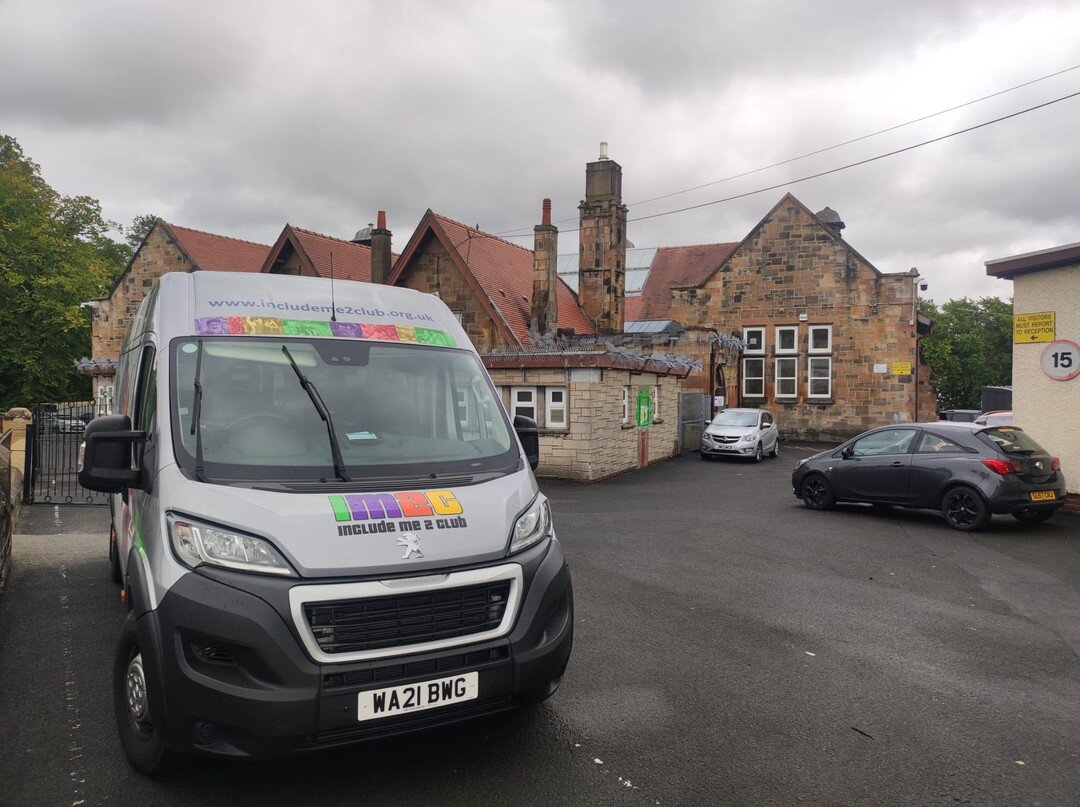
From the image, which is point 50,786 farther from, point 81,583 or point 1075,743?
point 1075,743

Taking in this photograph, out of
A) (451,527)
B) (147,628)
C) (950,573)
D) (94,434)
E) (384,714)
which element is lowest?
(950,573)

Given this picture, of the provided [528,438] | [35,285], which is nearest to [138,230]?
[35,285]

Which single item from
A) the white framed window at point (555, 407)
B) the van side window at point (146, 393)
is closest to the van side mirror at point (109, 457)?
the van side window at point (146, 393)

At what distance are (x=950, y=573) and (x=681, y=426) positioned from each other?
16.5 meters

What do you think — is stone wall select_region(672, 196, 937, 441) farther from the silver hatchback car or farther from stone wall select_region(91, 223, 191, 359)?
stone wall select_region(91, 223, 191, 359)

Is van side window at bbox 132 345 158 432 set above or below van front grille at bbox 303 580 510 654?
above

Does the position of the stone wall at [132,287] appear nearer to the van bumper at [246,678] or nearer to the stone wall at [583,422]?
the stone wall at [583,422]

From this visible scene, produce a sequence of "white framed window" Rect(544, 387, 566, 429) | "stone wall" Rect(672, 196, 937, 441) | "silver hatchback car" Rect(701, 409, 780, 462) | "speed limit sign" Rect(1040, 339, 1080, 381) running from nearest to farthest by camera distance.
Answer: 1. "speed limit sign" Rect(1040, 339, 1080, 381)
2. "white framed window" Rect(544, 387, 566, 429)
3. "silver hatchback car" Rect(701, 409, 780, 462)
4. "stone wall" Rect(672, 196, 937, 441)

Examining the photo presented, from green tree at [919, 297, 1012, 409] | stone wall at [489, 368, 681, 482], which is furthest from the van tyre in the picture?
green tree at [919, 297, 1012, 409]

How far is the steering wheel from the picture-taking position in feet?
13.5

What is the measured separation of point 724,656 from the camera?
5.80 metres

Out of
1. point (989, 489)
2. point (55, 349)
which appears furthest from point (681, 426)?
point (55, 349)

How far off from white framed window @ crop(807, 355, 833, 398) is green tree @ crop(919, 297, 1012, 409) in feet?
136

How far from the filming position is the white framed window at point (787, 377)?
32.5 meters
